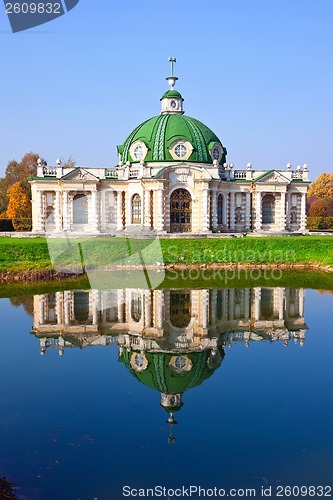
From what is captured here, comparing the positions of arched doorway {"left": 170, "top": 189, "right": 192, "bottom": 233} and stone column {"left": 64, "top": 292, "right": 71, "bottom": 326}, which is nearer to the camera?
stone column {"left": 64, "top": 292, "right": 71, "bottom": 326}

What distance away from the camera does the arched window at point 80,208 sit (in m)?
44.7

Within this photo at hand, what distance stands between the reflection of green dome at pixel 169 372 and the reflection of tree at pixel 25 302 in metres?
7.05

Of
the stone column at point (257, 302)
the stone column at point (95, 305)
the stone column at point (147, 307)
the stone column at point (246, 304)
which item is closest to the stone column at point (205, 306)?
the stone column at point (246, 304)

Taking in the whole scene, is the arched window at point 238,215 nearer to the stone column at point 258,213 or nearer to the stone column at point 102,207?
the stone column at point 258,213

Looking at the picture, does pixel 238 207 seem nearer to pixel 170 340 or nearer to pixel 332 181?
pixel 170 340

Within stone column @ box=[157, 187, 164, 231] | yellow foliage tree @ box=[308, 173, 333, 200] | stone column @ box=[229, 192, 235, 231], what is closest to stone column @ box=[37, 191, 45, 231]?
stone column @ box=[157, 187, 164, 231]

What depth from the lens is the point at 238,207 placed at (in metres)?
47.1

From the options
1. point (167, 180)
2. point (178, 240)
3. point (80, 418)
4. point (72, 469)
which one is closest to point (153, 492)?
point (72, 469)

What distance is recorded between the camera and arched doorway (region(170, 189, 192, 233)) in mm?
43438

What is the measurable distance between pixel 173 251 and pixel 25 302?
44.5ft

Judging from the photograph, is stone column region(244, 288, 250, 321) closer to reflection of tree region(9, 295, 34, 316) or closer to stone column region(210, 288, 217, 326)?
stone column region(210, 288, 217, 326)

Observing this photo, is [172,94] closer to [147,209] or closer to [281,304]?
[147,209]

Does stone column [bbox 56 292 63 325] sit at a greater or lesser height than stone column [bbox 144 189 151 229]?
lesser

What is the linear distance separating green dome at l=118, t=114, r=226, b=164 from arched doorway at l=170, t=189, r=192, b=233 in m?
2.83
